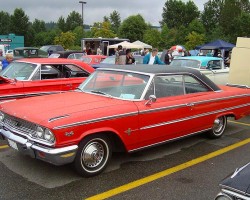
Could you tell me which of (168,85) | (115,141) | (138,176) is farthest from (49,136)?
(168,85)

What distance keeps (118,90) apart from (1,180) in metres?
2.15

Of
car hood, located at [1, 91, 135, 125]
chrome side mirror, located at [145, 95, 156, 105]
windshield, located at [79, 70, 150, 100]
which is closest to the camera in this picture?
car hood, located at [1, 91, 135, 125]

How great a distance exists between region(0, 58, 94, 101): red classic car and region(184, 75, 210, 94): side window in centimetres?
339

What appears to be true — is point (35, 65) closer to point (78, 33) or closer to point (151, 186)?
point (151, 186)

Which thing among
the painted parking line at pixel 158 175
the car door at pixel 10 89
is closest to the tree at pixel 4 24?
the car door at pixel 10 89

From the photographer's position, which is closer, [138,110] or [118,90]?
[138,110]

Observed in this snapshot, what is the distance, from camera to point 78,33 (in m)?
65.3

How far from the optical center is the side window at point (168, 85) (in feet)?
17.9

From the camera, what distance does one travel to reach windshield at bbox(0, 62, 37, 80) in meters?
7.95

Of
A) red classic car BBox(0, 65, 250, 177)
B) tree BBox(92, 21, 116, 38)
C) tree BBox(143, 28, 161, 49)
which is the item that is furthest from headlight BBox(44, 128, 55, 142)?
tree BBox(143, 28, 161, 49)

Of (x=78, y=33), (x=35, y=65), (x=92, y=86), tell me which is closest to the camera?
(x=92, y=86)

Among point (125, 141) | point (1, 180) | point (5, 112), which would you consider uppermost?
point (5, 112)

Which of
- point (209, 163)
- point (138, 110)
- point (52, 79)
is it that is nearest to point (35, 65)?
point (52, 79)

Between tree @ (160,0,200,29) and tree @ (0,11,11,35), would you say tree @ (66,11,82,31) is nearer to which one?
tree @ (0,11,11,35)
